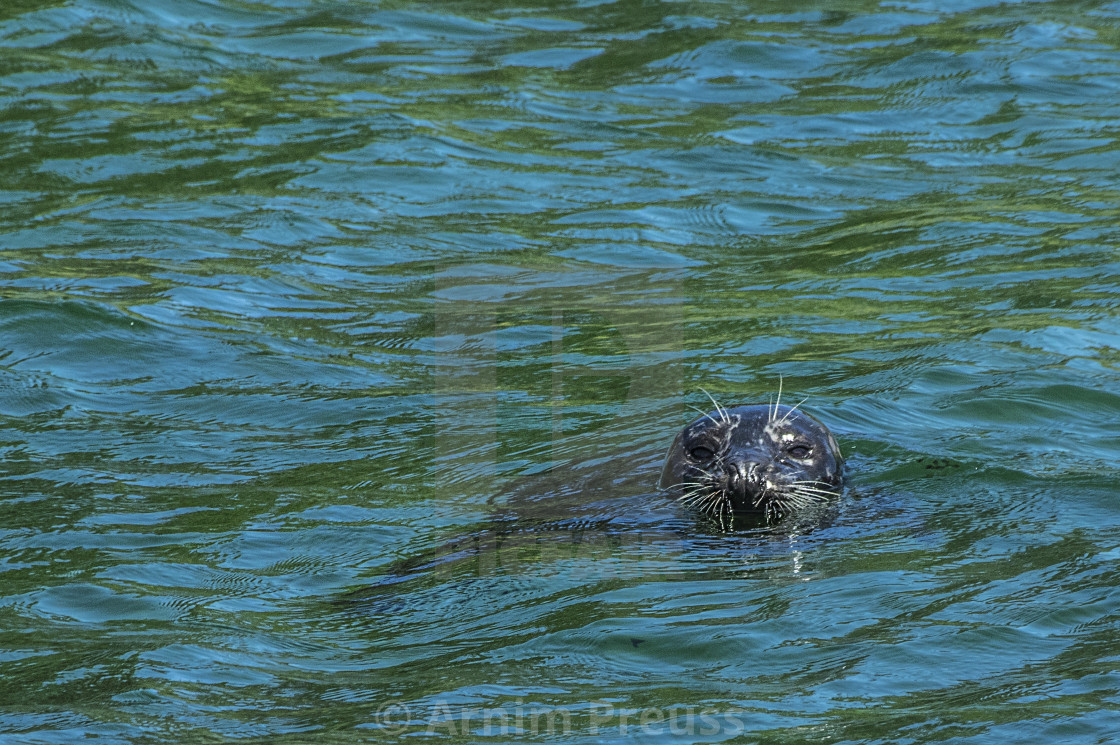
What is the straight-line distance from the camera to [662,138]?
13414 mm

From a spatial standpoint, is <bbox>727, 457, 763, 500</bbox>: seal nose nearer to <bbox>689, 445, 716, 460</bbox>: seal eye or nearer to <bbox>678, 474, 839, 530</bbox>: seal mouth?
<bbox>678, 474, 839, 530</bbox>: seal mouth

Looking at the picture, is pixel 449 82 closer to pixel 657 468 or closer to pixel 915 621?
pixel 657 468

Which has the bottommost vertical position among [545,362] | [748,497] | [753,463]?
[545,362]

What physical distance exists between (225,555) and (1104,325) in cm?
558

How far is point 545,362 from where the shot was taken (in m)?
9.38

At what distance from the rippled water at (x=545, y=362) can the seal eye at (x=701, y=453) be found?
1.04 ft

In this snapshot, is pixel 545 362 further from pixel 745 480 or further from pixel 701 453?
pixel 745 480

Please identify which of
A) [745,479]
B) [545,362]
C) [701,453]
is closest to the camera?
[745,479]

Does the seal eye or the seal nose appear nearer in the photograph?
the seal nose

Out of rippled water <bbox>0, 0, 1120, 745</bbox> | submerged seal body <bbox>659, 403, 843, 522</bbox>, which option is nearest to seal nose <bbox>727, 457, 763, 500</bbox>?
submerged seal body <bbox>659, 403, 843, 522</bbox>

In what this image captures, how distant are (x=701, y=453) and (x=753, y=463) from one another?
34 cm

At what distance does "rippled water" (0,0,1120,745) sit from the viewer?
16.9 ft

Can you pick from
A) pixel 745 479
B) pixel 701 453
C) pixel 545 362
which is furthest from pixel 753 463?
pixel 545 362

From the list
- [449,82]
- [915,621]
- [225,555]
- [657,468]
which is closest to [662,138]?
[449,82]
